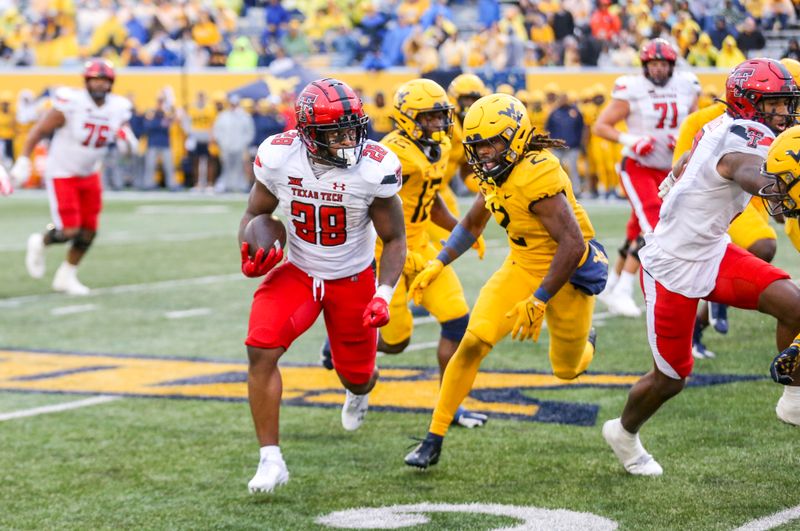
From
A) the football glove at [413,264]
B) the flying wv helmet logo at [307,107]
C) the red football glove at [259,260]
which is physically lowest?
the football glove at [413,264]

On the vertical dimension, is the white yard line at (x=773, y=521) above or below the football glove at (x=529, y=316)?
below

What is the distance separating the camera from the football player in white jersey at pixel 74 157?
10.8 metres

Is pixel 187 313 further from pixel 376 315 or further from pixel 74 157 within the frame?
pixel 376 315

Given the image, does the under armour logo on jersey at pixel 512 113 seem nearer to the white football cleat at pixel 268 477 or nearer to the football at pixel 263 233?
the football at pixel 263 233

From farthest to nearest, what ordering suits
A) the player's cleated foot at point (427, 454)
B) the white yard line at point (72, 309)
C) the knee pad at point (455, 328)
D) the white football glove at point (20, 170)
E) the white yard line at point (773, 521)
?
the white football glove at point (20, 170), the white yard line at point (72, 309), the knee pad at point (455, 328), the player's cleated foot at point (427, 454), the white yard line at point (773, 521)

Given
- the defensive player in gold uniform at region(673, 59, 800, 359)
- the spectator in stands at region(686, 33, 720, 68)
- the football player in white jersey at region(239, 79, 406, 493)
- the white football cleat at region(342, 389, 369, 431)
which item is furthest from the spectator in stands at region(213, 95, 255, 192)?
the football player in white jersey at region(239, 79, 406, 493)

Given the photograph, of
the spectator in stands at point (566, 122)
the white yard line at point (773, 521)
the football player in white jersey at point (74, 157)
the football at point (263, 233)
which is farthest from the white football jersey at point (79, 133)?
the spectator in stands at point (566, 122)

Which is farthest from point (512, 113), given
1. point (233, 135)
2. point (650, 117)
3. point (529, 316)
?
point (233, 135)

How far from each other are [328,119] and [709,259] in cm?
155

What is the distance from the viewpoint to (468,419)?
19.6ft

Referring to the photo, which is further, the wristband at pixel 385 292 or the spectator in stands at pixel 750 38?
the spectator in stands at pixel 750 38

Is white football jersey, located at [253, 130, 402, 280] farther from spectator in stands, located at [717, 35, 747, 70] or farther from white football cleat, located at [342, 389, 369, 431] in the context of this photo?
spectator in stands, located at [717, 35, 747, 70]

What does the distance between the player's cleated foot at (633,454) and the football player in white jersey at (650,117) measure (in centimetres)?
346

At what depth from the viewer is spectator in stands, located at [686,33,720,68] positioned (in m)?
16.6
